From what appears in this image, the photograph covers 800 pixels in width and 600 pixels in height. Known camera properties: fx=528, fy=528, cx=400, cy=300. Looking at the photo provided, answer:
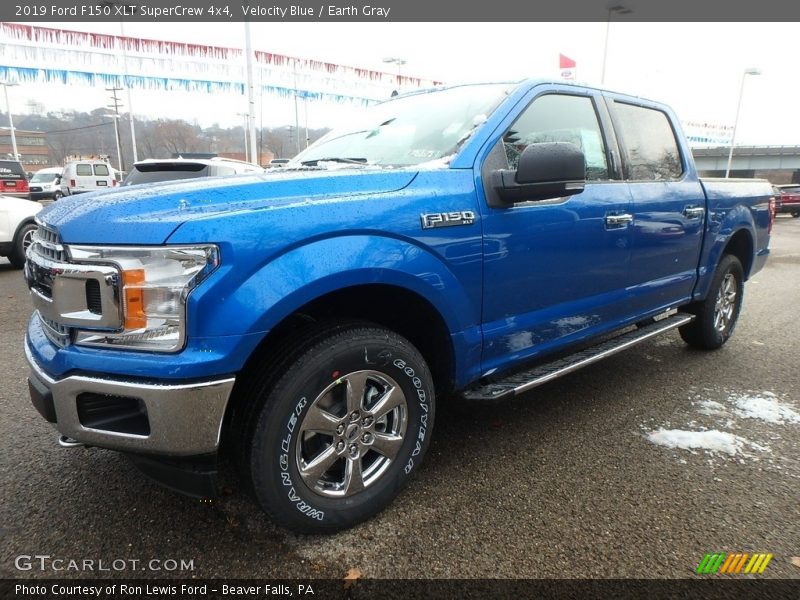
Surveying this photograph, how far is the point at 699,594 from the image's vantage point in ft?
6.10

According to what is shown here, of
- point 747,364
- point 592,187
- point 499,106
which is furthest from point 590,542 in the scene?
point 747,364

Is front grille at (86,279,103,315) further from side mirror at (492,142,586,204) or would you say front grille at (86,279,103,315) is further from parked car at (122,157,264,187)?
parked car at (122,157,264,187)

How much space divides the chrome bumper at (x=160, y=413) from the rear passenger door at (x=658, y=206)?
8.59 ft

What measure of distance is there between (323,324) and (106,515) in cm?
125

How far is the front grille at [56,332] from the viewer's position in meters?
1.83

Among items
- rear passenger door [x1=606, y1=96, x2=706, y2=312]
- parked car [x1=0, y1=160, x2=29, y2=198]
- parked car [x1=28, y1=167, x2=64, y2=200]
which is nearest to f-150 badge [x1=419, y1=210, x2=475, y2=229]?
rear passenger door [x1=606, y1=96, x2=706, y2=312]

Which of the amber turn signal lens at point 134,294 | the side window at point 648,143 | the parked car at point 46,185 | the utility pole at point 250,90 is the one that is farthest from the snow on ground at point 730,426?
the parked car at point 46,185

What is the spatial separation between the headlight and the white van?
25.8m

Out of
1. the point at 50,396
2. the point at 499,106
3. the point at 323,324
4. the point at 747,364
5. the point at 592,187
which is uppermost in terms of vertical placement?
the point at 499,106

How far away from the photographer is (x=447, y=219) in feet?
7.37

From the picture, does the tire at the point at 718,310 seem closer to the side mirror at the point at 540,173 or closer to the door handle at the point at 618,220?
the door handle at the point at 618,220

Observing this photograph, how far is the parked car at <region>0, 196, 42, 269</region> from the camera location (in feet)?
26.0

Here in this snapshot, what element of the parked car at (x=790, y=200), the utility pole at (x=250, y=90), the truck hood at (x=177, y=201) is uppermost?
the utility pole at (x=250, y=90)

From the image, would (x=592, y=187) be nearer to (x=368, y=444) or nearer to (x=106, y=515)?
(x=368, y=444)
